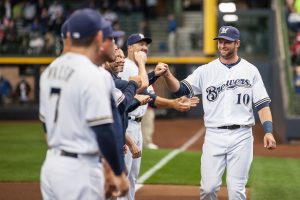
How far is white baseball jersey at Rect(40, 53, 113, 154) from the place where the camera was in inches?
195

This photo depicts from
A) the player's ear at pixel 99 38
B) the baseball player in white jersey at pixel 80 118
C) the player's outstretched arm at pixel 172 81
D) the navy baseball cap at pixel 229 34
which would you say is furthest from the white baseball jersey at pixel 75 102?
the navy baseball cap at pixel 229 34

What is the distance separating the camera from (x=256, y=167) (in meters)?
15.0

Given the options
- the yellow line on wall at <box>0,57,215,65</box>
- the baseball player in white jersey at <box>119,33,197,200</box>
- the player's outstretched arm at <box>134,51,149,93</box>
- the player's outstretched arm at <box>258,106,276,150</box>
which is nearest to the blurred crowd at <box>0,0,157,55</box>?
the yellow line on wall at <box>0,57,215,65</box>

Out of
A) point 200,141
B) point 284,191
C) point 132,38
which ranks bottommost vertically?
point 200,141

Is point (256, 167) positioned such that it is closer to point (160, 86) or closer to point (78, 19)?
point (78, 19)

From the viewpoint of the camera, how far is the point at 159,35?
107ft

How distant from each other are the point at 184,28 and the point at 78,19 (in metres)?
27.3

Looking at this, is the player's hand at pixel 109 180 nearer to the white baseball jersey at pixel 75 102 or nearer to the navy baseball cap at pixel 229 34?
the white baseball jersey at pixel 75 102

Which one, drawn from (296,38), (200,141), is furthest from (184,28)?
(200,141)

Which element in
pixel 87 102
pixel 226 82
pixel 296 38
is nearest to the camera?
pixel 87 102

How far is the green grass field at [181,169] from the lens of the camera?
1207 centimetres

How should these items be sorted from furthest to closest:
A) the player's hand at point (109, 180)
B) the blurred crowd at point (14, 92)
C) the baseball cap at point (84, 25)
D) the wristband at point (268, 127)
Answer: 1. the blurred crowd at point (14, 92)
2. the wristband at point (268, 127)
3. the player's hand at point (109, 180)
4. the baseball cap at point (84, 25)

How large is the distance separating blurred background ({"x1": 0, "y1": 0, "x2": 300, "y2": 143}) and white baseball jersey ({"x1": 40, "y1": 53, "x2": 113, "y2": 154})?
18.9 metres

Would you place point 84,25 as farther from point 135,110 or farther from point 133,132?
point 135,110
